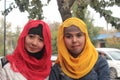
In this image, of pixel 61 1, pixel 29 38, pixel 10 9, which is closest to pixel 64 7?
pixel 61 1

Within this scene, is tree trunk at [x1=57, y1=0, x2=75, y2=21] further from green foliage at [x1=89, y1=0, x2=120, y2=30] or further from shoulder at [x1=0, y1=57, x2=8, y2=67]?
shoulder at [x1=0, y1=57, x2=8, y2=67]

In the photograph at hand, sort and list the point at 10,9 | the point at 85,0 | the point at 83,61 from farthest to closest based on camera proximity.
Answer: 1. the point at 10,9
2. the point at 85,0
3. the point at 83,61

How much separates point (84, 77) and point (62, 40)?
0.39 m

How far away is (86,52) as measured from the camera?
313cm

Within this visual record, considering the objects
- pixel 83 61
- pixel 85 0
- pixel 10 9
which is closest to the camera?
pixel 83 61

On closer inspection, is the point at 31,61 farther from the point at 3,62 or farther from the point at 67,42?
the point at 67,42

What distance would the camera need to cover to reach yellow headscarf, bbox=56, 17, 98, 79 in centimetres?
309

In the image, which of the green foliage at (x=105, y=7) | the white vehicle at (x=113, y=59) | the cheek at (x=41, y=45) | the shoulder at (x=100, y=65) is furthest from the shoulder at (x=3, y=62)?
A: the white vehicle at (x=113, y=59)

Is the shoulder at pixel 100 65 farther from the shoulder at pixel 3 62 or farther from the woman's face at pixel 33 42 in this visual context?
the shoulder at pixel 3 62

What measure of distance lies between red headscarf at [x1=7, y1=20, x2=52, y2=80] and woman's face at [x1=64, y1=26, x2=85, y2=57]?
204 millimetres

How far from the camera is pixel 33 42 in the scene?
321 centimetres

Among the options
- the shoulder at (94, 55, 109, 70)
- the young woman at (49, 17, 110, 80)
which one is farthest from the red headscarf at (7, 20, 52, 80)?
the shoulder at (94, 55, 109, 70)

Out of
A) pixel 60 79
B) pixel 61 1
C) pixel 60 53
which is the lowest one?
pixel 60 79

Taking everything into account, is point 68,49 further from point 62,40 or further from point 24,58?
point 24,58
